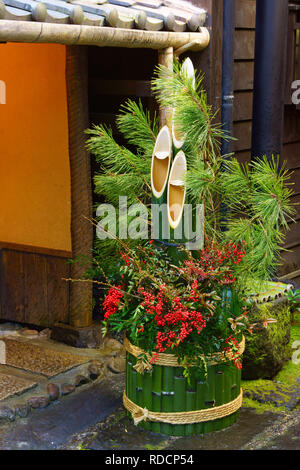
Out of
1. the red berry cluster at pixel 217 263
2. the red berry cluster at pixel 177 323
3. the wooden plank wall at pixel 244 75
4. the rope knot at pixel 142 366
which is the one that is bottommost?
the rope knot at pixel 142 366

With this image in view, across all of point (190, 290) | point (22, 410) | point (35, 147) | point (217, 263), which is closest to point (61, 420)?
point (22, 410)

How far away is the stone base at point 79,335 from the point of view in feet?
20.6

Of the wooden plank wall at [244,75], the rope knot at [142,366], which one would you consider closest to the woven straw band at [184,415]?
the rope knot at [142,366]

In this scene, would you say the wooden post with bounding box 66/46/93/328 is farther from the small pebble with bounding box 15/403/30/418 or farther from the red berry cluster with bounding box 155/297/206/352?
the red berry cluster with bounding box 155/297/206/352

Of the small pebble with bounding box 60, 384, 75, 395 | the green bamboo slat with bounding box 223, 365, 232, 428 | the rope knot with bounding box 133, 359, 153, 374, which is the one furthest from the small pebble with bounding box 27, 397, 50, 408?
the green bamboo slat with bounding box 223, 365, 232, 428

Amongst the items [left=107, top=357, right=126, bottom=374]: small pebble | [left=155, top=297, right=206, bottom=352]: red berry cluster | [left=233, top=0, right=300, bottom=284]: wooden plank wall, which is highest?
[left=233, top=0, right=300, bottom=284]: wooden plank wall

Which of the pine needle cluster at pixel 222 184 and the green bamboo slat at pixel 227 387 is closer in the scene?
the pine needle cluster at pixel 222 184

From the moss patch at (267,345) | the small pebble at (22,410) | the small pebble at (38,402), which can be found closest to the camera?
the small pebble at (22,410)

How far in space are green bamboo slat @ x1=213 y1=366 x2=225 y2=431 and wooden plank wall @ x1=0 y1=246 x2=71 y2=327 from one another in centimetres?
206

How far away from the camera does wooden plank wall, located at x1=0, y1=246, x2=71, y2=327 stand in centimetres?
651

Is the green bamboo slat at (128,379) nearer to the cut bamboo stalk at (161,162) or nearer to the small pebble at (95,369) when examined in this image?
the small pebble at (95,369)

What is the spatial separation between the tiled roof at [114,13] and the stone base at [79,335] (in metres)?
2.55

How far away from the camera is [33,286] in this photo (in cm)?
671
